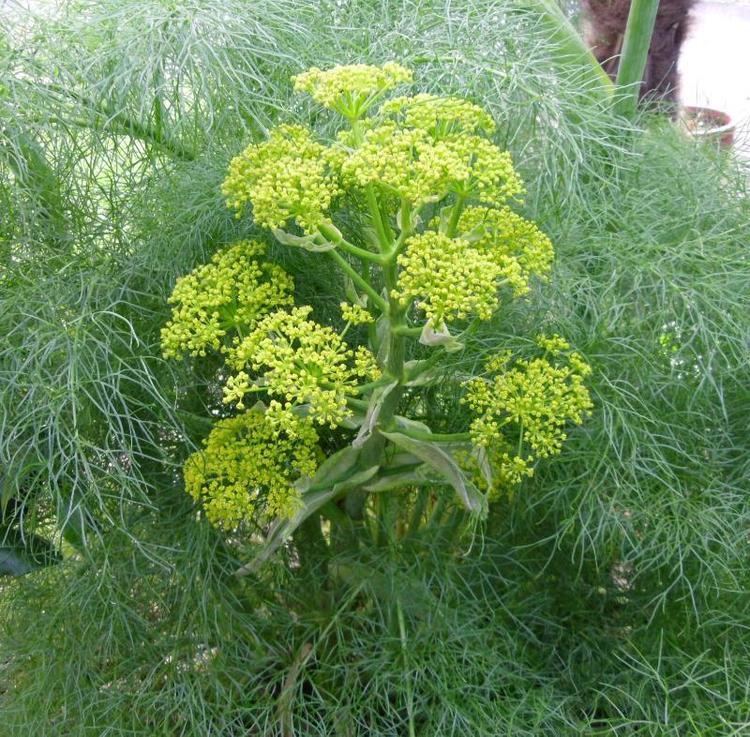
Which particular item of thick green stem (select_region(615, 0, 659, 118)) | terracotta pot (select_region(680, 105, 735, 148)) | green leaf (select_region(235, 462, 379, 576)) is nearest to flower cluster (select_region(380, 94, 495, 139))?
green leaf (select_region(235, 462, 379, 576))

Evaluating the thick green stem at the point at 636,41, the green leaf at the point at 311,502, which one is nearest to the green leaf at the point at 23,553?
the green leaf at the point at 311,502

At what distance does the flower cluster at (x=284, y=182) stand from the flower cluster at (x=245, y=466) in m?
0.18

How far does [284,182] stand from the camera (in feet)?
2.76

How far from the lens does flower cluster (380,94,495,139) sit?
2.82ft

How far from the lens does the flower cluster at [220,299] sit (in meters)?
0.89

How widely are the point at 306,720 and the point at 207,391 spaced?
0.36 meters

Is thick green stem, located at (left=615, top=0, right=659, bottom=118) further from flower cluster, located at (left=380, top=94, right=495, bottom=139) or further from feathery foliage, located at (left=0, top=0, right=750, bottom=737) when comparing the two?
flower cluster, located at (left=380, top=94, right=495, bottom=139)

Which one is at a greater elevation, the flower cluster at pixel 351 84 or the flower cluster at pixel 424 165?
the flower cluster at pixel 351 84

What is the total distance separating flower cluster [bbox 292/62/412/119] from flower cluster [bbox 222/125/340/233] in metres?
0.04

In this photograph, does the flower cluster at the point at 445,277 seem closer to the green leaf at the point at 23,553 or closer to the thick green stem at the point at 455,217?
the thick green stem at the point at 455,217

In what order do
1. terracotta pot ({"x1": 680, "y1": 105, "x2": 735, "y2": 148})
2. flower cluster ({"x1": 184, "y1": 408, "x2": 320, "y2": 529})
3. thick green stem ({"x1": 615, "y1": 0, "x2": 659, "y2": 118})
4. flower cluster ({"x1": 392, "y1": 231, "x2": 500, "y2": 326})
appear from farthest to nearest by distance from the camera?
terracotta pot ({"x1": 680, "y1": 105, "x2": 735, "y2": 148}), thick green stem ({"x1": 615, "y1": 0, "x2": 659, "y2": 118}), flower cluster ({"x1": 184, "y1": 408, "x2": 320, "y2": 529}), flower cluster ({"x1": 392, "y1": 231, "x2": 500, "y2": 326})

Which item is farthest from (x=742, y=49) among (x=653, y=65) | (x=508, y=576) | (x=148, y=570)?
(x=148, y=570)

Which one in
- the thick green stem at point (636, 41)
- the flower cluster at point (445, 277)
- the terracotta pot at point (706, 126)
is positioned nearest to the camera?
the flower cluster at point (445, 277)

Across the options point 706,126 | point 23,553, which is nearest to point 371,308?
point 23,553
